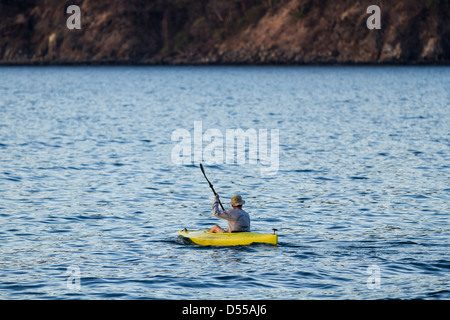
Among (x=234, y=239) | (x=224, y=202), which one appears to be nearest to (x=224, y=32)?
(x=224, y=202)

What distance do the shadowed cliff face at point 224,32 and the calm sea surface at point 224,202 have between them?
88.0m

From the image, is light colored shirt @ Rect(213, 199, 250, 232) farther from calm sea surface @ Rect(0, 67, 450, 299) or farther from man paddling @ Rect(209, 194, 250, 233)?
calm sea surface @ Rect(0, 67, 450, 299)

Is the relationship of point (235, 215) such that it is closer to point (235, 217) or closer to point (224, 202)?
point (235, 217)

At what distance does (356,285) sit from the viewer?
1628cm

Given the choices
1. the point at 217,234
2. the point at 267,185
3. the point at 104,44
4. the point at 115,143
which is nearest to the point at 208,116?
the point at 115,143

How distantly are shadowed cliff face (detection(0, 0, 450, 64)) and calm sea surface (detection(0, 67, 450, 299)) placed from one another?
88.0 m

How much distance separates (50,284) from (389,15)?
13291 centimetres

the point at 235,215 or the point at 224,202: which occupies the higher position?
the point at 224,202

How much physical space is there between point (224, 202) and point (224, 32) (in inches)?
5173

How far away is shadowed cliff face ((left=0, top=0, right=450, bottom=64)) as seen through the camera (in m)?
141

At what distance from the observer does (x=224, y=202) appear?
84.7 ft

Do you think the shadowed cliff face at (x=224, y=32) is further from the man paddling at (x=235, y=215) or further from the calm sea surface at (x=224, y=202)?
the man paddling at (x=235, y=215)

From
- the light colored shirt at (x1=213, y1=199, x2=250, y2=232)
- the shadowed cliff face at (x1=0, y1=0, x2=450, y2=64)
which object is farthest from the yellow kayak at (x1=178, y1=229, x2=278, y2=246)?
the shadowed cliff face at (x1=0, y1=0, x2=450, y2=64)

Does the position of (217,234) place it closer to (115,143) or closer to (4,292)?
(4,292)
